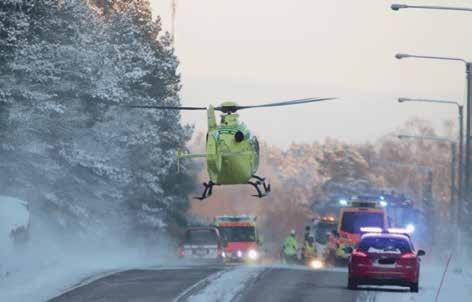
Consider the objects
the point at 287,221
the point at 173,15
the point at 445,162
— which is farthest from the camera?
the point at 445,162

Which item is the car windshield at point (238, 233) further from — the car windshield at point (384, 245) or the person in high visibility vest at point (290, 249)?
the car windshield at point (384, 245)

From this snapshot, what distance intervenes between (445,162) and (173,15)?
76.2m

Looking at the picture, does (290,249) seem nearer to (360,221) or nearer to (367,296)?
(360,221)

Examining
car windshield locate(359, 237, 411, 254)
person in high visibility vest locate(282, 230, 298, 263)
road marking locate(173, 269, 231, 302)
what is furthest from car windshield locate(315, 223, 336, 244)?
car windshield locate(359, 237, 411, 254)

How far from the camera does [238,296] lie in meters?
30.8

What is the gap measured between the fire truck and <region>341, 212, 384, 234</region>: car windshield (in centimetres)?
929

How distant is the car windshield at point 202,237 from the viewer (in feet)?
178

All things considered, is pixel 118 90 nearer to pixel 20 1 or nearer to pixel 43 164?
pixel 43 164

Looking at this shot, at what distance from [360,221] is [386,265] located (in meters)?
16.3

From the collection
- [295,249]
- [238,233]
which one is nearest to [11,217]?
Result: [295,249]

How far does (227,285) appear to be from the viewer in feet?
111

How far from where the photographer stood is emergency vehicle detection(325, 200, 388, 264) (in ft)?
163

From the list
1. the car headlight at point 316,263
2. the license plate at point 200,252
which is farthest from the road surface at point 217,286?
the car headlight at point 316,263

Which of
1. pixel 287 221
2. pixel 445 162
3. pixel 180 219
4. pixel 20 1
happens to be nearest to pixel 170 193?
pixel 180 219
